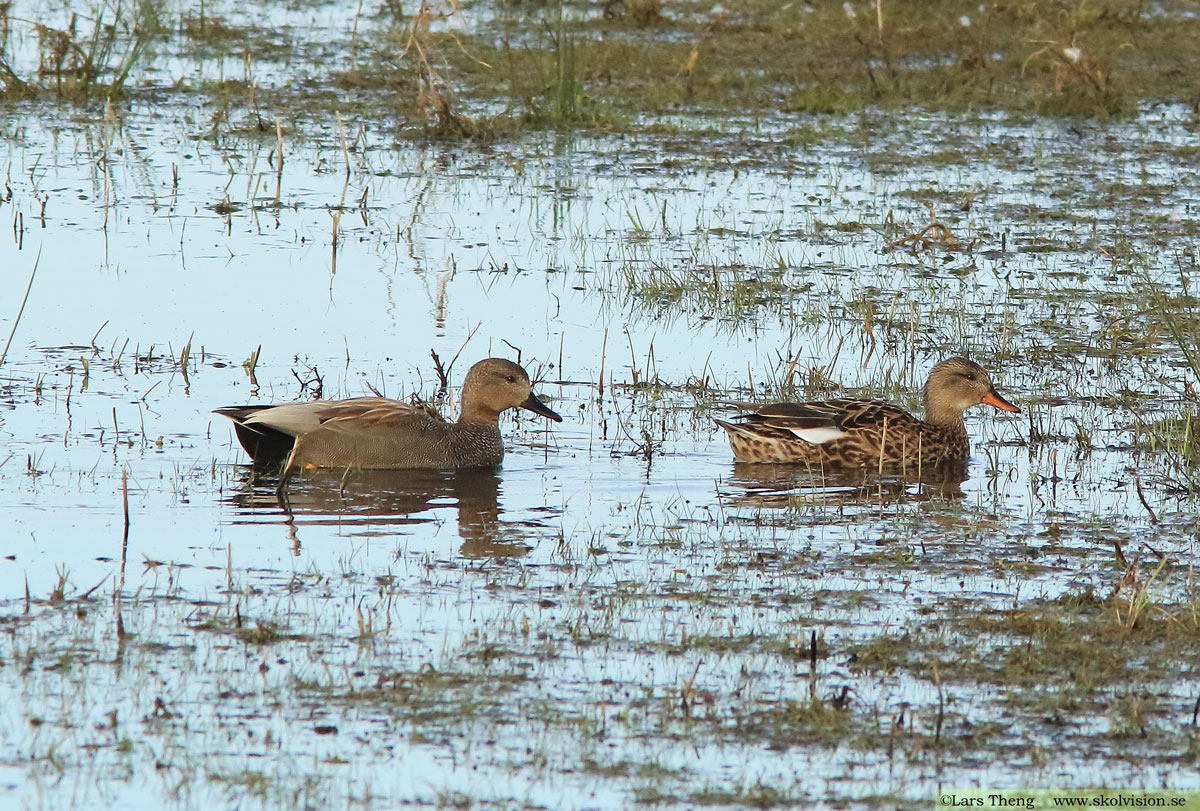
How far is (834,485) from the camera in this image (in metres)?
8.33

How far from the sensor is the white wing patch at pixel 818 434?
28.1ft

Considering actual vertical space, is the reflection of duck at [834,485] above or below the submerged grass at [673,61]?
below

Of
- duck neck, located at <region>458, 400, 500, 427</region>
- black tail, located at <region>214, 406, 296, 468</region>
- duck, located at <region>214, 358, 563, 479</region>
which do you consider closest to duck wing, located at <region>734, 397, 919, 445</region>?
duck, located at <region>214, 358, 563, 479</region>

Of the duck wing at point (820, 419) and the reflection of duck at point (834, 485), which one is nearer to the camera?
the reflection of duck at point (834, 485)

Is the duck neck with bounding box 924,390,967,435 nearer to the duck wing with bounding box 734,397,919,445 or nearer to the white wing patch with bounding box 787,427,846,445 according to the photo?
the duck wing with bounding box 734,397,919,445

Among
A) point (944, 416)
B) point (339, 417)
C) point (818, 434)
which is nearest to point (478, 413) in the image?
point (339, 417)

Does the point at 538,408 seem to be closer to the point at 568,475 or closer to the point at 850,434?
the point at 568,475

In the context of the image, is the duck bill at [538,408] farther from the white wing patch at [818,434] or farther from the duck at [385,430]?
the white wing patch at [818,434]

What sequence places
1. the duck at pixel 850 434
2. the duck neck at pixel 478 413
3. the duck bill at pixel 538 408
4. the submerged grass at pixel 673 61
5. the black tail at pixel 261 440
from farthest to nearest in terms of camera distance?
1. the submerged grass at pixel 673 61
2. the duck neck at pixel 478 413
3. the duck bill at pixel 538 408
4. the duck at pixel 850 434
5. the black tail at pixel 261 440

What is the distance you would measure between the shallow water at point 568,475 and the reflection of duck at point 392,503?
0.03 metres

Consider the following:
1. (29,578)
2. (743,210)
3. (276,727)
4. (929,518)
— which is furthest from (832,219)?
(276,727)

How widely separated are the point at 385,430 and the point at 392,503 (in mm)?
657

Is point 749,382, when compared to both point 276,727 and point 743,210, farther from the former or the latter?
point 276,727

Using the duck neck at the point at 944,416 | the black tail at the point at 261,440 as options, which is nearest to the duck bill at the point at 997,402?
the duck neck at the point at 944,416
